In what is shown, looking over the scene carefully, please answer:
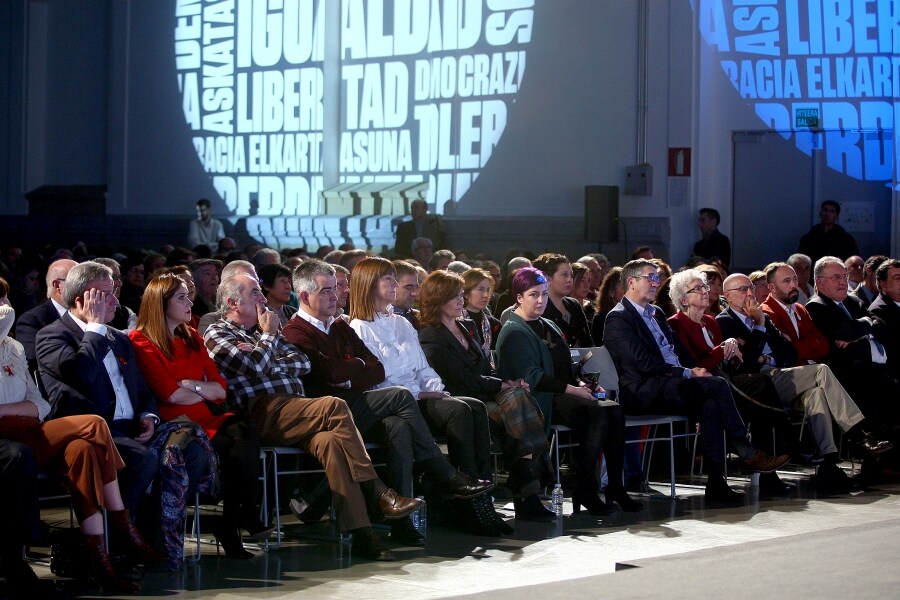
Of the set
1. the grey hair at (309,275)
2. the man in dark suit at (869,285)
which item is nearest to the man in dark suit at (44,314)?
the grey hair at (309,275)

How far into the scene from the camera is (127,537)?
489cm

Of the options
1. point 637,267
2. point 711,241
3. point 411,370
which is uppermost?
point 711,241

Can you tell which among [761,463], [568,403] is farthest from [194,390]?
[761,463]

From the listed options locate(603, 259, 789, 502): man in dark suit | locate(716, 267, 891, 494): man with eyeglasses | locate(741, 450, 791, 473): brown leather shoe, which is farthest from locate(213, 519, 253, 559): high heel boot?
locate(716, 267, 891, 494): man with eyeglasses

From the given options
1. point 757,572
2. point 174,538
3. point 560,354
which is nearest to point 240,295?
point 174,538

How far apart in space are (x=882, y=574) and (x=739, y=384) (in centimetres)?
363

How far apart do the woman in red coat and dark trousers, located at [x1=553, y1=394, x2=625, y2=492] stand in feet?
5.59

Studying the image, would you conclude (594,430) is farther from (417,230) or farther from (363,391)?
(417,230)

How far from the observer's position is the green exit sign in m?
12.5

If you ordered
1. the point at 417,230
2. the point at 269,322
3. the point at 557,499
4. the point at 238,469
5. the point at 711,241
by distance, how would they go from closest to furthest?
the point at 238,469 → the point at 269,322 → the point at 557,499 → the point at 711,241 → the point at 417,230

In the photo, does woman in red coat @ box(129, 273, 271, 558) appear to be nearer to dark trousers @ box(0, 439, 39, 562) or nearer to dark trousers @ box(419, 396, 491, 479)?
dark trousers @ box(0, 439, 39, 562)

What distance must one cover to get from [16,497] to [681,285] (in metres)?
3.93

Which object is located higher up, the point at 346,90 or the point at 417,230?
the point at 346,90

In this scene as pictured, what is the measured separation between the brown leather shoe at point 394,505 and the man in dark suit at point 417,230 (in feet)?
26.6
